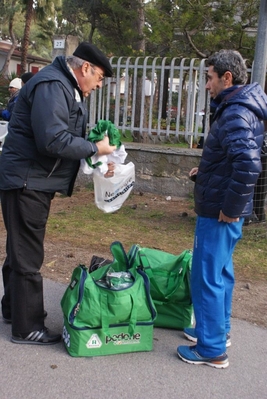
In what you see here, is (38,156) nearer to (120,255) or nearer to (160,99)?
(120,255)

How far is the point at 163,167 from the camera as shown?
26.7ft

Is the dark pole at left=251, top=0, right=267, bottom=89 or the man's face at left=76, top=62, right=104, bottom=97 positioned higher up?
the dark pole at left=251, top=0, right=267, bottom=89

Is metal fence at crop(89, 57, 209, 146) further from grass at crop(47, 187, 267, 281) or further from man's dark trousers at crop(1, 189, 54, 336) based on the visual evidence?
man's dark trousers at crop(1, 189, 54, 336)

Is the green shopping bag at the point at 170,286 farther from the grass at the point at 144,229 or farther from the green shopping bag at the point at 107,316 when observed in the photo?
the grass at the point at 144,229

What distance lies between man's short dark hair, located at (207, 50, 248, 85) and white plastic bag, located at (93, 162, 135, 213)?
89cm

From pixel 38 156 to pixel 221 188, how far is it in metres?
1.12

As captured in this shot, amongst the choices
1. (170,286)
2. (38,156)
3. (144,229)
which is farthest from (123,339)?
(144,229)

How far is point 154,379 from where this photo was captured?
10.2 feet

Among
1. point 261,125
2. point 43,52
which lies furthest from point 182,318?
point 43,52

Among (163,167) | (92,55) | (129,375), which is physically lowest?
(129,375)

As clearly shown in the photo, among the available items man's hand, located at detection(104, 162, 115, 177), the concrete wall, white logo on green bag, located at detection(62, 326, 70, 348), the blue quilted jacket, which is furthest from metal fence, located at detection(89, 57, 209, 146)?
white logo on green bag, located at detection(62, 326, 70, 348)

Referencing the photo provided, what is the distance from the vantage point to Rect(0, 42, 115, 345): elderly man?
305 cm

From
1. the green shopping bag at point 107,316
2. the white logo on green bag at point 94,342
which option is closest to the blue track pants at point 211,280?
the green shopping bag at point 107,316

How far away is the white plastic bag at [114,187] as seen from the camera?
355 centimetres
